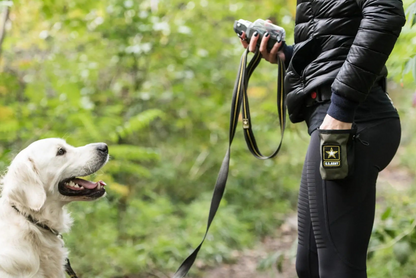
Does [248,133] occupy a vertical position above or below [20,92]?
above

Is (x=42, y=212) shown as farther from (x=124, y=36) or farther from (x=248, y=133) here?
(x=124, y=36)

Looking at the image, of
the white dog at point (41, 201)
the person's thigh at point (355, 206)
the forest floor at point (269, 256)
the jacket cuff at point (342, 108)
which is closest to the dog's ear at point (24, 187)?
the white dog at point (41, 201)

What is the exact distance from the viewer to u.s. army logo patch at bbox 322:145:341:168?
1.57 m

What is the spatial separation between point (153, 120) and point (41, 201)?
357cm

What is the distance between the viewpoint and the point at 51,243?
2.37 metres

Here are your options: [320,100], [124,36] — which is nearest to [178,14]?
[124,36]

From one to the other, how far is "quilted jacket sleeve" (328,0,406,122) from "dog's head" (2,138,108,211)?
5.26 feet

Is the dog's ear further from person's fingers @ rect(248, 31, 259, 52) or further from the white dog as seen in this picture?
person's fingers @ rect(248, 31, 259, 52)

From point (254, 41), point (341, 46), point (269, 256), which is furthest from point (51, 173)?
point (269, 256)

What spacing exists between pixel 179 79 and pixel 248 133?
13.6 ft

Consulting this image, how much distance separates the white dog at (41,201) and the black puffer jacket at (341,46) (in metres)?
1.40

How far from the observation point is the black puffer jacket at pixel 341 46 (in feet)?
4.87

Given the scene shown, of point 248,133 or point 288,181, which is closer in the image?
point 248,133

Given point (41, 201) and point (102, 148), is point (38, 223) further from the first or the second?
point (102, 148)
